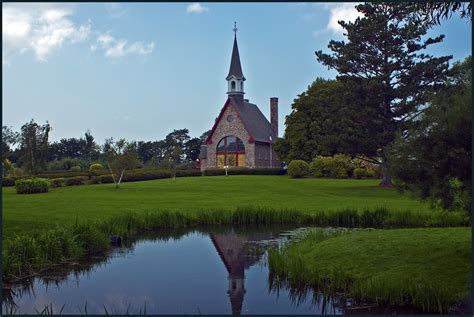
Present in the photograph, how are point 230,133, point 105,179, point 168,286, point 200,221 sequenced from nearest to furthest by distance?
point 168,286 → point 200,221 → point 105,179 → point 230,133

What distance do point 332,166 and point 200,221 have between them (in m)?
23.3

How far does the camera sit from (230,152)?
179 ft

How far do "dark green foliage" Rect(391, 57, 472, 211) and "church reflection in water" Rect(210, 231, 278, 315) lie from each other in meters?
3.53

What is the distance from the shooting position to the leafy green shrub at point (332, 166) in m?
39.7

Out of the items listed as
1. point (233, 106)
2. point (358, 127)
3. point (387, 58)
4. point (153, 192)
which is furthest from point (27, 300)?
point (233, 106)

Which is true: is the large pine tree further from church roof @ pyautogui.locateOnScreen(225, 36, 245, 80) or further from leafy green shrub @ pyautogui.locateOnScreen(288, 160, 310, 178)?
church roof @ pyautogui.locateOnScreen(225, 36, 245, 80)

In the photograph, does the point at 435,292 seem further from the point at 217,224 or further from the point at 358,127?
the point at 358,127

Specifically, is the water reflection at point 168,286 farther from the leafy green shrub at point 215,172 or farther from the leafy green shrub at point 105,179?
the leafy green shrub at point 215,172

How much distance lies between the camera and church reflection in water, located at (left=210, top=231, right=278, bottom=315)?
9.62 m

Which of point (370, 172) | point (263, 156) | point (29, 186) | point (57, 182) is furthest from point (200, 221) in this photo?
point (263, 156)

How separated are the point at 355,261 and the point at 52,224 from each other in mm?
8709

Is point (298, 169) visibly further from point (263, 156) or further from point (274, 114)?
point (274, 114)

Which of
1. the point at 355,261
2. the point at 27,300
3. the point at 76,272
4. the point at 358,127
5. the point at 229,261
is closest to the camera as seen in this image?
the point at 27,300

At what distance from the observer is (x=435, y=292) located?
789cm
